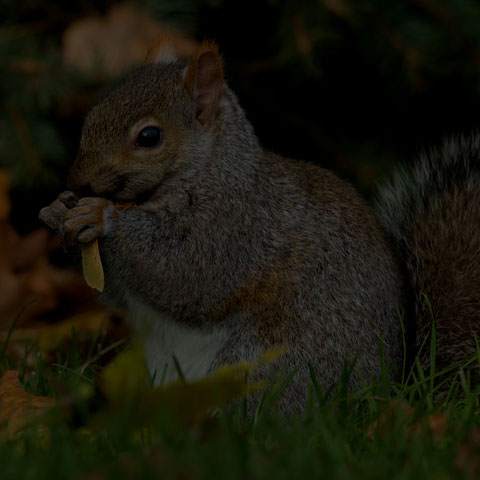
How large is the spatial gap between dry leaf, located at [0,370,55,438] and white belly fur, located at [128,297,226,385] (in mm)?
250

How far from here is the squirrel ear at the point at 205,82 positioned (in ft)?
5.92

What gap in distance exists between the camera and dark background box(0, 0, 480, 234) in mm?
2570

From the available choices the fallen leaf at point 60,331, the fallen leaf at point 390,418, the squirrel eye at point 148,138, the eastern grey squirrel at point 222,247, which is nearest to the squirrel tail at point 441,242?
the eastern grey squirrel at point 222,247

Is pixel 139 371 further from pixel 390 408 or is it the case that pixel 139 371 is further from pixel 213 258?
pixel 213 258

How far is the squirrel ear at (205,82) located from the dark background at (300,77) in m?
0.74

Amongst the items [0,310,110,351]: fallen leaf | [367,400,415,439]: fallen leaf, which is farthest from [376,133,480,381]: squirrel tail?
[0,310,110,351]: fallen leaf

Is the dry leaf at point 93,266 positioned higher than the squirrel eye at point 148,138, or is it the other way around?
the squirrel eye at point 148,138

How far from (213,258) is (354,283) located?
0.29m

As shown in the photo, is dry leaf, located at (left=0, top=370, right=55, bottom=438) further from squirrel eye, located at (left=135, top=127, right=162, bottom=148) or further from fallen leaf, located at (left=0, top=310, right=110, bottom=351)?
squirrel eye, located at (left=135, top=127, right=162, bottom=148)

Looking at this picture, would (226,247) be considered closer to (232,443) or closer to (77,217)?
(77,217)

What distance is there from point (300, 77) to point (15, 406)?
67.4 inches

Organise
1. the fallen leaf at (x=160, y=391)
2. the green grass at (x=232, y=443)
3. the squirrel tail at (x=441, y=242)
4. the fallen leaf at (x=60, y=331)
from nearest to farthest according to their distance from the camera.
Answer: the green grass at (x=232, y=443) → the fallen leaf at (x=160, y=391) → the squirrel tail at (x=441, y=242) → the fallen leaf at (x=60, y=331)

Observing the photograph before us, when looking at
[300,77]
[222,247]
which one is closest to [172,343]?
[222,247]

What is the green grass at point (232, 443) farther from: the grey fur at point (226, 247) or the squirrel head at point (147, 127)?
the squirrel head at point (147, 127)
